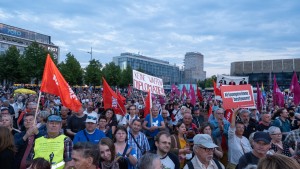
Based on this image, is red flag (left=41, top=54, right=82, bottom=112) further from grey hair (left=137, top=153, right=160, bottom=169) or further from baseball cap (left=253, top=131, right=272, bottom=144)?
baseball cap (left=253, top=131, right=272, bottom=144)

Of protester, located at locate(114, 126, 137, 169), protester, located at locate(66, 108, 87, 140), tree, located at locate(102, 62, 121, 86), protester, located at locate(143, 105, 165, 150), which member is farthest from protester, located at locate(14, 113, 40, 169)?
tree, located at locate(102, 62, 121, 86)

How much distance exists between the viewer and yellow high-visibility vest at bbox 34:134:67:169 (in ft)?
14.0

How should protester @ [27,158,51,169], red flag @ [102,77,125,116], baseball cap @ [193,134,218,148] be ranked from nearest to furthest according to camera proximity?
protester @ [27,158,51,169] < baseball cap @ [193,134,218,148] < red flag @ [102,77,125,116]

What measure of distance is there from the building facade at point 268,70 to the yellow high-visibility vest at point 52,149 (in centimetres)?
7971

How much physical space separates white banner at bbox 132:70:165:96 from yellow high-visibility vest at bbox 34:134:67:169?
6284mm

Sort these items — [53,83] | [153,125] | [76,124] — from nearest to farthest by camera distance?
1. [53,83]
2. [76,124]
3. [153,125]

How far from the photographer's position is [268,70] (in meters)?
82.4

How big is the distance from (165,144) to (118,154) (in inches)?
34.5

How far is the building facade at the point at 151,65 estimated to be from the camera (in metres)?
144

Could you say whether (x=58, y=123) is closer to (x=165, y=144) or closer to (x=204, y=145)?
(x=165, y=144)

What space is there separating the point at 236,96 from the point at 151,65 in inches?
5876

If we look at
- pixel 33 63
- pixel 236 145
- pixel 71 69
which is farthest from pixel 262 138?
pixel 71 69

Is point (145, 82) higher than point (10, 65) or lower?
lower

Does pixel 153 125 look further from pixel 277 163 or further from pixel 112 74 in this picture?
pixel 112 74
